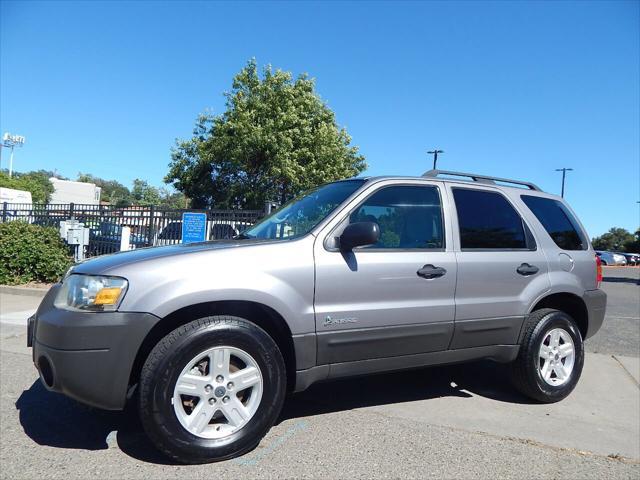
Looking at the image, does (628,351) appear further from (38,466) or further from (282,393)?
(38,466)

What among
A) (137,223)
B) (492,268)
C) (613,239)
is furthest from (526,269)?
(613,239)

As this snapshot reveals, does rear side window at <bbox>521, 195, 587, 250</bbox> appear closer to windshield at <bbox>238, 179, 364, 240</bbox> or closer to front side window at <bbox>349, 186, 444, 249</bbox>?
front side window at <bbox>349, 186, 444, 249</bbox>

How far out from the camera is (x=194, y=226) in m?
9.95

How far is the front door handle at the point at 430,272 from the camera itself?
359 cm

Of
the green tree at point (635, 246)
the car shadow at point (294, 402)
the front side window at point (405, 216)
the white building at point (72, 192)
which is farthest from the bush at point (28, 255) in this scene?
the green tree at point (635, 246)

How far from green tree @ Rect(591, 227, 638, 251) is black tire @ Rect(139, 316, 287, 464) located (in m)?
85.8

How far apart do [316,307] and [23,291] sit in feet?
27.9

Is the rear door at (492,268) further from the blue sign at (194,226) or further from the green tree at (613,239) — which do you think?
the green tree at (613,239)

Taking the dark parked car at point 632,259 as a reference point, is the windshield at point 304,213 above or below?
above

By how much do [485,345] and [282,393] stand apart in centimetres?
175

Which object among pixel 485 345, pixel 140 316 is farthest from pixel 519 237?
pixel 140 316

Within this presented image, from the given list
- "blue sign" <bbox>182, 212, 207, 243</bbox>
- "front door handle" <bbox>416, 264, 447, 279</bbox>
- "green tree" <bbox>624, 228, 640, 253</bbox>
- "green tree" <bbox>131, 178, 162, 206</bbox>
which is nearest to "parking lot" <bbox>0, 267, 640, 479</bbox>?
"front door handle" <bbox>416, 264, 447, 279</bbox>

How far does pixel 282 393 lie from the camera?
124 inches

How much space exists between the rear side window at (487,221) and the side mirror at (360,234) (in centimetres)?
104
